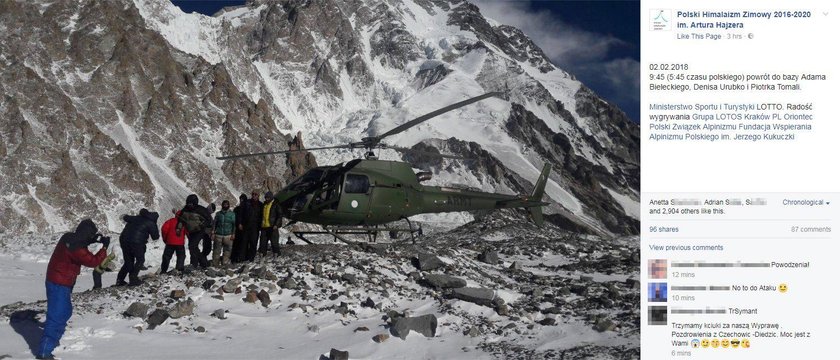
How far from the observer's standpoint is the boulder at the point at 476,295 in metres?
12.6

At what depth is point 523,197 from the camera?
22406 mm

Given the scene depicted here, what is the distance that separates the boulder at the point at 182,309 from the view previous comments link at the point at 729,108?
805 cm

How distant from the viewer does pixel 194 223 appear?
609 inches

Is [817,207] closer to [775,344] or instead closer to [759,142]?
[759,142]

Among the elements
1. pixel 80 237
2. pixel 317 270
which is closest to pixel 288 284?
pixel 317 270

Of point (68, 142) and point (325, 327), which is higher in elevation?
point (68, 142)

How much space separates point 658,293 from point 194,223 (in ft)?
34.4

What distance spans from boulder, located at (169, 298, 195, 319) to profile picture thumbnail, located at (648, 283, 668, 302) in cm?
762

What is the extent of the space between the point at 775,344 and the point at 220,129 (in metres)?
170

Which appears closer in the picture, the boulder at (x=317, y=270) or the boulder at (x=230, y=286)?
the boulder at (x=230, y=286)

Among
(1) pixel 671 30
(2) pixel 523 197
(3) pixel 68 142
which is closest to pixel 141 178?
(3) pixel 68 142

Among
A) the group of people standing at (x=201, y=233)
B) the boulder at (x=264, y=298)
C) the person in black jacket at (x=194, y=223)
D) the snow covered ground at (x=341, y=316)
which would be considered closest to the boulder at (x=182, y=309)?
the snow covered ground at (x=341, y=316)

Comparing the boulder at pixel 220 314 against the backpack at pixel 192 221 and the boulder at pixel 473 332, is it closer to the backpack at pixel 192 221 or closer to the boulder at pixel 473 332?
the backpack at pixel 192 221

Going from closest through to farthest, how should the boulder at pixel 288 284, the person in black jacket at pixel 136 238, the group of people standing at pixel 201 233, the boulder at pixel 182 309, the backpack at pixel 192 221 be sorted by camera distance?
1. the boulder at pixel 182 309
2. the boulder at pixel 288 284
3. the person in black jacket at pixel 136 238
4. the group of people standing at pixel 201 233
5. the backpack at pixel 192 221
